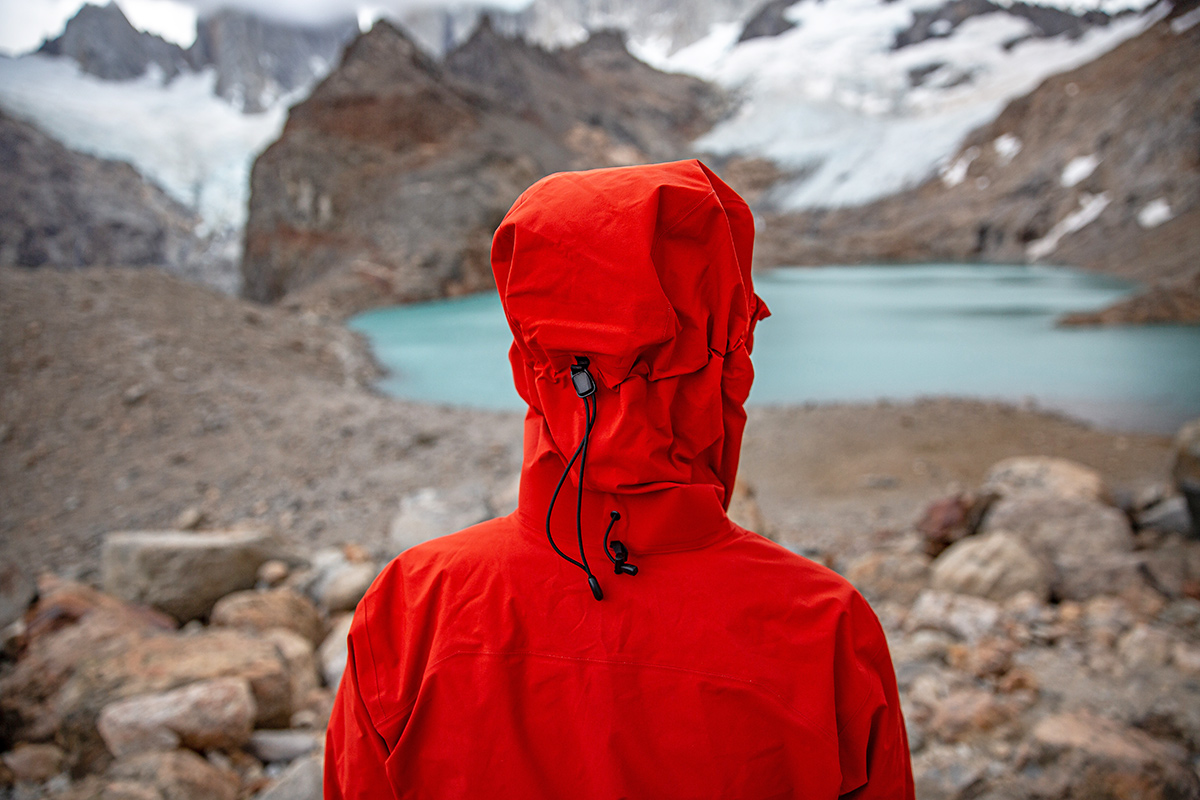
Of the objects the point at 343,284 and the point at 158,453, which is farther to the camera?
the point at 343,284

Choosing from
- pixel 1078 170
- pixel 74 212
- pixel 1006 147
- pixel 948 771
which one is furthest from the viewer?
pixel 1006 147

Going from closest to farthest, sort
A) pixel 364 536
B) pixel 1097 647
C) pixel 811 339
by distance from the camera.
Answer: pixel 1097 647 < pixel 364 536 < pixel 811 339

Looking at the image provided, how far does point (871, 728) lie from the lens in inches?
35.9

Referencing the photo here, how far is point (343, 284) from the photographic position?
24.6m

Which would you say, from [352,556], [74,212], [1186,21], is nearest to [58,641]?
[352,556]

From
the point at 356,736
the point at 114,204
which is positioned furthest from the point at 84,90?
the point at 356,736

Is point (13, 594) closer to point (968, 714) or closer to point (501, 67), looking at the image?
point (968, 714)

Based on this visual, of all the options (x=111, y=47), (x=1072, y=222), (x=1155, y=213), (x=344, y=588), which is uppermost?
(x=111, y=47)

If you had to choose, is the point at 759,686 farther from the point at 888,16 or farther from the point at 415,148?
the point at 888,16

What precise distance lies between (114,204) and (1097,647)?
176 ft

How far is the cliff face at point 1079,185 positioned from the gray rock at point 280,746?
2756cm

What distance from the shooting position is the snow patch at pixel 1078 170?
1273 inches

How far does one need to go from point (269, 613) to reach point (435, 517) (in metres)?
1.45

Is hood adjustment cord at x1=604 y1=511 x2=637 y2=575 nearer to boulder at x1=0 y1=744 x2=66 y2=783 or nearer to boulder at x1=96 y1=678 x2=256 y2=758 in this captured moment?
boulder at x1=96 y1=678 x2=256 y2=758
